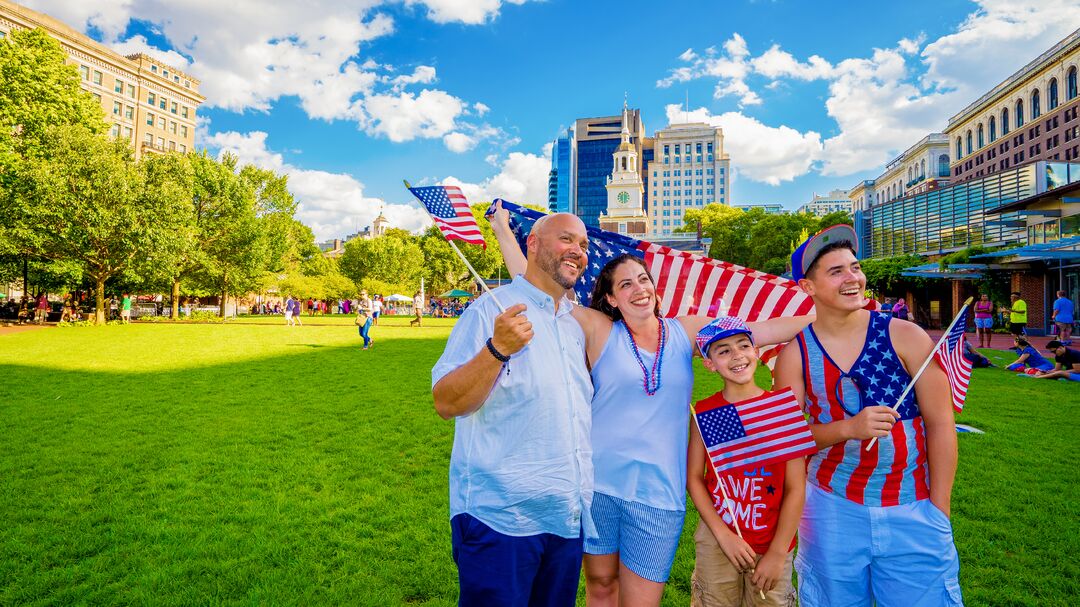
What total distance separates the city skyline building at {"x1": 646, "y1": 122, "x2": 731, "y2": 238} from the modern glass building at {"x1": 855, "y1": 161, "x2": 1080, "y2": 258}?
114495 mm

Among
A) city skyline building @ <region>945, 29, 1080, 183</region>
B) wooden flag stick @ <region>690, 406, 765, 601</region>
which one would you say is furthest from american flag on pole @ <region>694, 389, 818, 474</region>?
city skyline building @ <region>945, 29, 1080, 183</region>

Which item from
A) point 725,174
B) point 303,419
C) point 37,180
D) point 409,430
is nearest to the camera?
point 409,430

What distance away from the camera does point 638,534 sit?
254 cm

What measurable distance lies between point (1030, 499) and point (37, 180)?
125 ft

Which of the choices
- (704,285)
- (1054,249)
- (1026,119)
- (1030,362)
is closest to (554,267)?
(704,285)

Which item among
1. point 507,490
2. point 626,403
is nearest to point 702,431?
point 626,403

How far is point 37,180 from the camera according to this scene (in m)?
27.5

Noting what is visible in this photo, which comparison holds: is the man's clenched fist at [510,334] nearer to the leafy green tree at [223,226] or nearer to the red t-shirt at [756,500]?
the red t-shirt at [756,500]

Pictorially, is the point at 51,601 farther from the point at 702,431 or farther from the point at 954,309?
the point at 954,309

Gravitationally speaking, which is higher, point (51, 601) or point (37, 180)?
point (37, 180)

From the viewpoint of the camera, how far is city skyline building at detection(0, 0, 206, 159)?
227ft

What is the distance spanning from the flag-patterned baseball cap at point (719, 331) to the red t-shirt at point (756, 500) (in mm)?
317

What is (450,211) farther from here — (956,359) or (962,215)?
(962,215)

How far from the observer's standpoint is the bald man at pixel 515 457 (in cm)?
215
